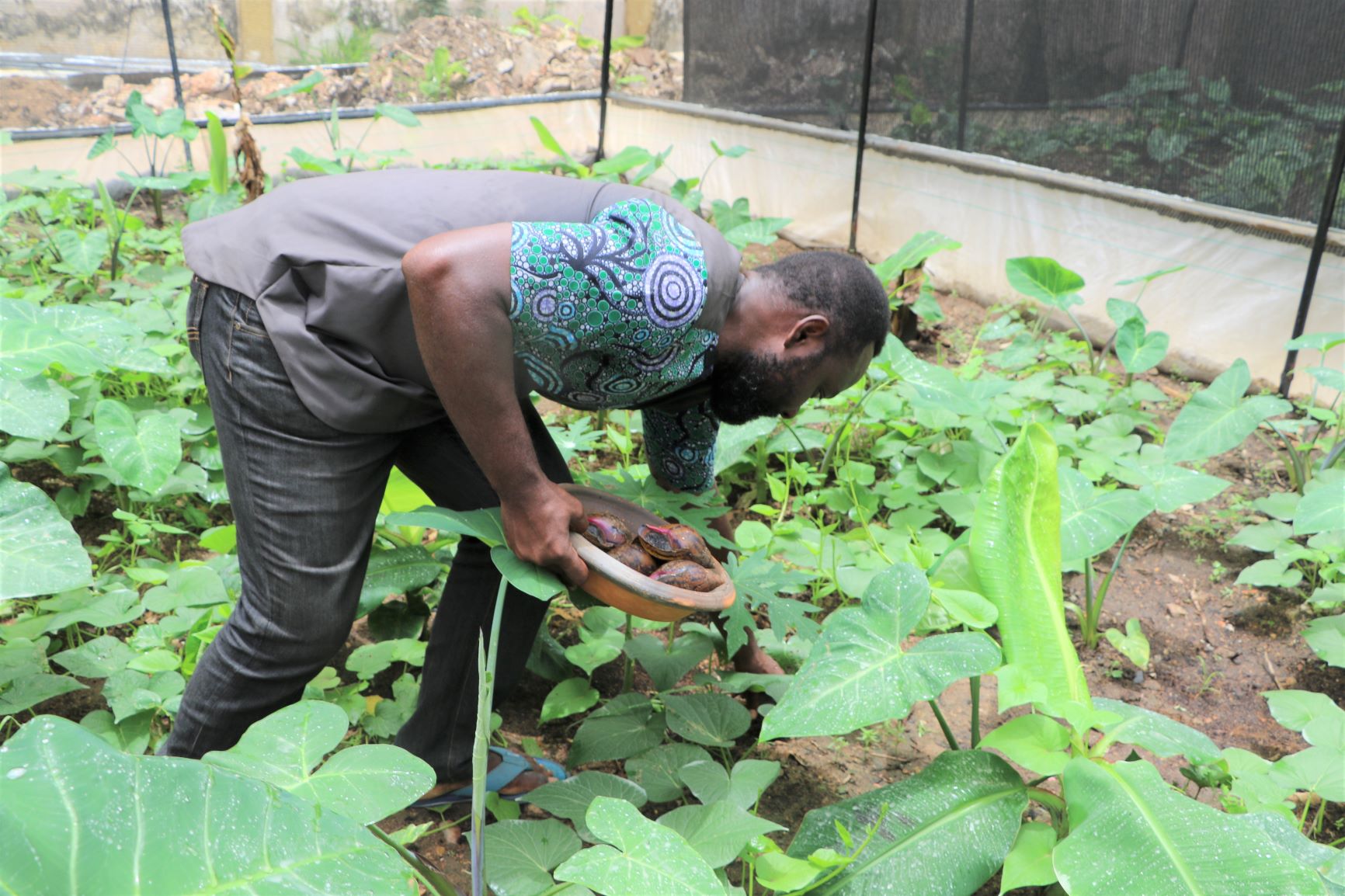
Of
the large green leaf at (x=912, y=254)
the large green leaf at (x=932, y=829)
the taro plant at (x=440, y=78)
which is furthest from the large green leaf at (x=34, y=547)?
the taro plant at (x=440, y=78)

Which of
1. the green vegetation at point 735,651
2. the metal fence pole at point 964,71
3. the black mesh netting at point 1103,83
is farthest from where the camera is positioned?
the metal fence pole at point 964,71

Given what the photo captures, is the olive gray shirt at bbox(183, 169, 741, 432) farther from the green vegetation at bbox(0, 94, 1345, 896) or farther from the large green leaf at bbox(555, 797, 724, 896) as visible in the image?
the large green leaf at bbox(555, 797, 724, 896)

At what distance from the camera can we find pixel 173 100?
19.3 feet

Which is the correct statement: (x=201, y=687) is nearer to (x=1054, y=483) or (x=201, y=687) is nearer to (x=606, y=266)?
(x=606, y=266)

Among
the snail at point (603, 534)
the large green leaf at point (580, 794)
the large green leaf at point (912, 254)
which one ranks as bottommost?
the large green leaf at point (580, 794)

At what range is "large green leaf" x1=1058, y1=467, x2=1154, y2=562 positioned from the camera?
2090 mm

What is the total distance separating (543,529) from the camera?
152 cm

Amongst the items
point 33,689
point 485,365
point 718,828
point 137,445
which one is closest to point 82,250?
point 137,445

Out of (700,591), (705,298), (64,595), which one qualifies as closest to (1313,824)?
(700,591)

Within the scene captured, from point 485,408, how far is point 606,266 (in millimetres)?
264

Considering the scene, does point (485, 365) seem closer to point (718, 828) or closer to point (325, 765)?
point (325, 765)

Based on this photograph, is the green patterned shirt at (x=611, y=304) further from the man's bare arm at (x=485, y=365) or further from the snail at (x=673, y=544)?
the snail at (x=673, y=544)

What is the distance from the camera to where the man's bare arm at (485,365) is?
1.40m

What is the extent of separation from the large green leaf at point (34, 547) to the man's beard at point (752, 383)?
1.02 m
